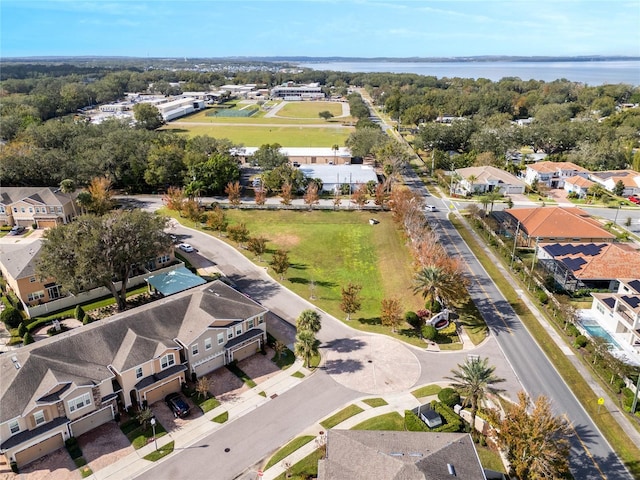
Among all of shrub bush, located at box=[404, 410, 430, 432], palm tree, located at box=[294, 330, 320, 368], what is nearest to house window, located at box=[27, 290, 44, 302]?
palm tree, located at box=[294, 330, 320, 368]

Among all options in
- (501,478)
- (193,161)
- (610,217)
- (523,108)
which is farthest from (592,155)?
(501,478)

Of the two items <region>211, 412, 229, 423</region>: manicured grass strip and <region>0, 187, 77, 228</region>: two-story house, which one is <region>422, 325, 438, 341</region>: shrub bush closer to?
<region>211, 412, 229, 423</region>: manicured grass strip

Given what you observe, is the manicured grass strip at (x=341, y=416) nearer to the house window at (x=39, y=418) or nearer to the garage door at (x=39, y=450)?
the garage door at (x=39, y=450)

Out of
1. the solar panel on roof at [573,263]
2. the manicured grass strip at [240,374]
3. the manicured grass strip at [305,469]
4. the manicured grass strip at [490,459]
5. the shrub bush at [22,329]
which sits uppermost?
the solar panel on roof at [573,263]

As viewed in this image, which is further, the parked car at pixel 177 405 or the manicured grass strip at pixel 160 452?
the parked car at pixel 177 405

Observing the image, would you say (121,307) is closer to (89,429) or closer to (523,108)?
(89,429)

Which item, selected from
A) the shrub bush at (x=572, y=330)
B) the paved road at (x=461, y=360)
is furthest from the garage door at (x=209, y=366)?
the shrub bush at (x=572, y=330)

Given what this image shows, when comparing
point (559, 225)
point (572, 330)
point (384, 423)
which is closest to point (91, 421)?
point (384, 423)
